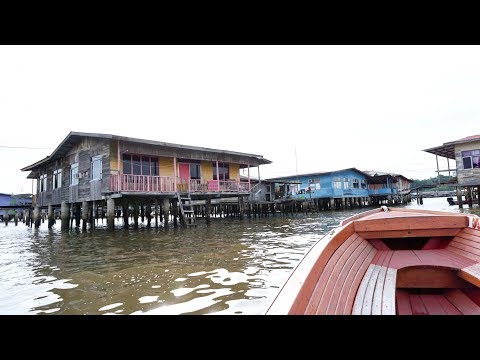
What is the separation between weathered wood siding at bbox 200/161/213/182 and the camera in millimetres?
19125

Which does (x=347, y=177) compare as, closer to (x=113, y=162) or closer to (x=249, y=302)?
(x=113, y=162)

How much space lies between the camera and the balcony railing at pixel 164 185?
13648 millimetres

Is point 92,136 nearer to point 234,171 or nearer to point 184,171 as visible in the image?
point 184,171

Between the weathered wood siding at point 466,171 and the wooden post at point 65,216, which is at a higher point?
the weathered wood siding at point 466,171

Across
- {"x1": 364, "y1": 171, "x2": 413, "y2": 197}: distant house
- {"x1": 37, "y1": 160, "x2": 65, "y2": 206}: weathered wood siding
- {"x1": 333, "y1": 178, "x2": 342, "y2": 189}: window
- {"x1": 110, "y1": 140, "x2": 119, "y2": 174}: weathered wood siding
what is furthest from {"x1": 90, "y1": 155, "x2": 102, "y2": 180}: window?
{"x1": 364, "y1": 171, "x2": 413, "y2": 197}: distant house

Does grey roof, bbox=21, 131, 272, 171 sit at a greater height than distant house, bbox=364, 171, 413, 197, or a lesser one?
greater

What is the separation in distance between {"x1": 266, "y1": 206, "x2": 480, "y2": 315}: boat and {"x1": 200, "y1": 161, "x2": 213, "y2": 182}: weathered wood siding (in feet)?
50.0

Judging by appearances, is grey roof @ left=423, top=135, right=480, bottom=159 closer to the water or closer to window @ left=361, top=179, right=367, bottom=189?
window @ left=361, top=179, right=367, bottom=189

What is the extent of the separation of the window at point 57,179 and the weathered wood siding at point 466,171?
26201 mm

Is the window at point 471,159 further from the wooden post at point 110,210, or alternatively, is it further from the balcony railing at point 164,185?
the wooden post at point 110,210

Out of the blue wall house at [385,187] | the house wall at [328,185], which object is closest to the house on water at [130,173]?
the house wall at [328,185]
